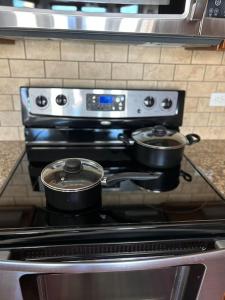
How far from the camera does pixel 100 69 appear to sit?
115 cm

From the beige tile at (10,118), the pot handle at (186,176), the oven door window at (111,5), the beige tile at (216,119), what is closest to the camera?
the oven door window at (111,5)

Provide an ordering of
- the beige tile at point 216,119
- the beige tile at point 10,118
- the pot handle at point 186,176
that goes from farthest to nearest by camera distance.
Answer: the beige tile at point 216,119
the beige tile at point 10,118
the pot handle at point 186,176

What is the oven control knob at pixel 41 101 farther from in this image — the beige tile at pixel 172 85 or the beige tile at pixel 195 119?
the beige tile at pixel 195 119

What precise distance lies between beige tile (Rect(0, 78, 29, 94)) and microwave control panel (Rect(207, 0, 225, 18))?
2.52 ft

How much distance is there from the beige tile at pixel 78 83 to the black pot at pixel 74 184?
1.59ft

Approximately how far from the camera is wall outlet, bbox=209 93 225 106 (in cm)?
125

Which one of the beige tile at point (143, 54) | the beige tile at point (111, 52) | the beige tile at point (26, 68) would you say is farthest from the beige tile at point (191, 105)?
the beige tile at point (26, 68)

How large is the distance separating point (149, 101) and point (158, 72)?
15cm

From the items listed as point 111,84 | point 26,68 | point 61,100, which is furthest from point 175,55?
point 26,68

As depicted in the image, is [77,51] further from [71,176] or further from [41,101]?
[71,176]

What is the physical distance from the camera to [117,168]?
100cm

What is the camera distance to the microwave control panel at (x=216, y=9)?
2.48 feet

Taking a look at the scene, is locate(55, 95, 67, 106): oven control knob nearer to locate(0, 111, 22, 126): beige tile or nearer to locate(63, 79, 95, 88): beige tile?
locate(63, 79, 95, 88): beige tile

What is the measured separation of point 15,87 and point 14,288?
32.0 inches
